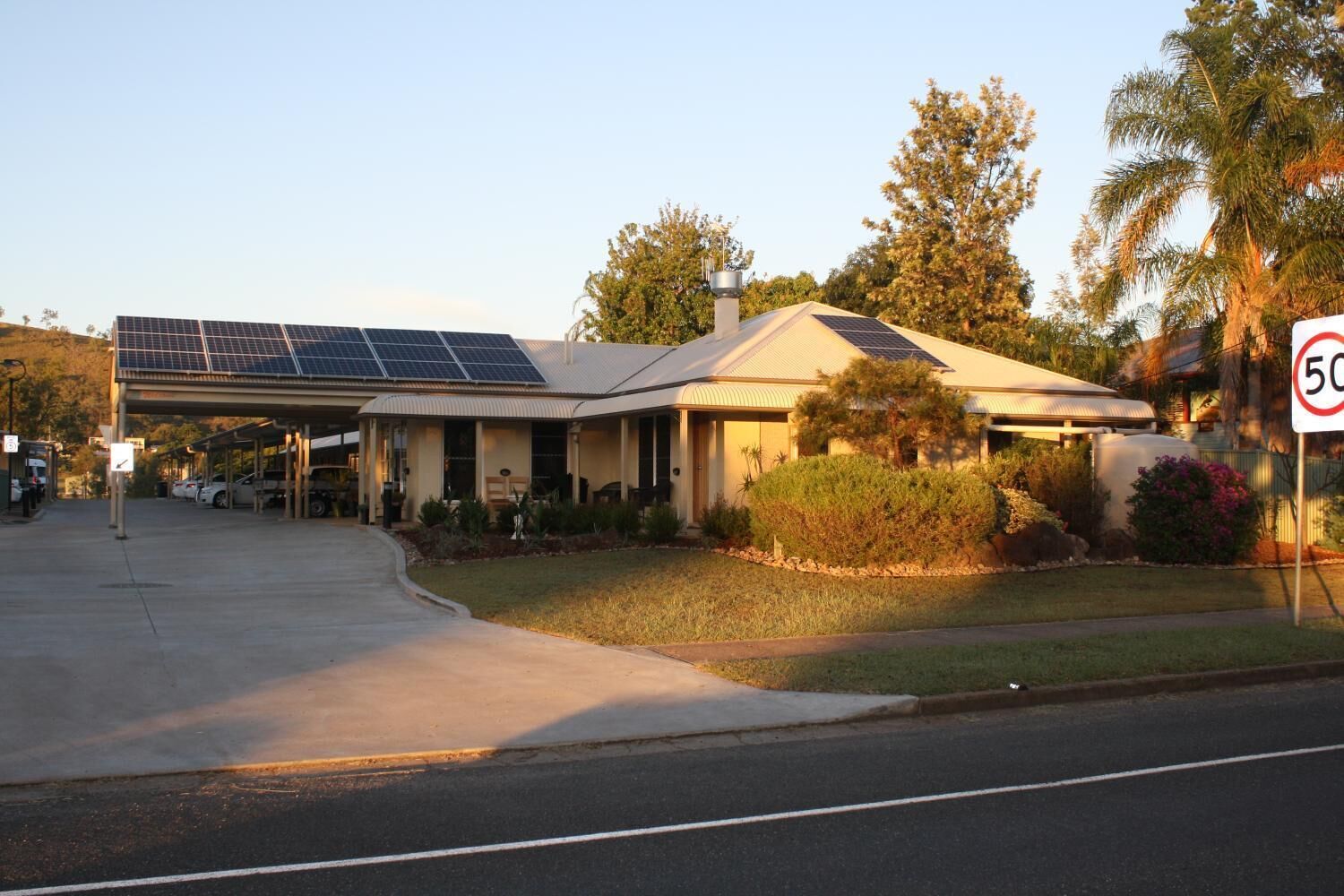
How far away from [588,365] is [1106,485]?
567 inches

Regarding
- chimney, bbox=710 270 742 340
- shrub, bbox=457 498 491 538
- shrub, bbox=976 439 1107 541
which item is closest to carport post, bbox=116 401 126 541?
shrub, bbox=457 498 491 538

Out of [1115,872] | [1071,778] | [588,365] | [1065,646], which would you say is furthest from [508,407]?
[1115,872]

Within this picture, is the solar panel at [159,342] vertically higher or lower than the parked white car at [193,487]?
higher

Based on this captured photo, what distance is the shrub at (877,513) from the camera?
703 inches

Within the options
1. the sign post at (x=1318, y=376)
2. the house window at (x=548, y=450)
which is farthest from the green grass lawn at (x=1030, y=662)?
the house window at (x=548, y=450)

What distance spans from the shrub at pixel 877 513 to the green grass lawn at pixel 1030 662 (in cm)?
545

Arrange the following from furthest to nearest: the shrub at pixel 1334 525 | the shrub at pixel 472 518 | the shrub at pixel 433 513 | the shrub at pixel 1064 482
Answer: the shrub at pixel 433 513 < the shrub at pixel 1334 525 < the shrub at pixel 1064 482 < the shrub at pixel 472 518

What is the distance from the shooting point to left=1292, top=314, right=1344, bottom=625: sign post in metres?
12.4

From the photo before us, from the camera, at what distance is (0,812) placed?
22.0ft

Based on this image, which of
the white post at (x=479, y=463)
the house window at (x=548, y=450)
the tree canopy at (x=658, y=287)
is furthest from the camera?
the tree canopy at (x=658, y=287)

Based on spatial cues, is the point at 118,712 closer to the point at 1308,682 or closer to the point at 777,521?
the point at 1308,682

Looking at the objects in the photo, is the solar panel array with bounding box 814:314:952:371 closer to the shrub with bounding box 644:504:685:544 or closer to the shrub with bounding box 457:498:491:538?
the shrub with bounding box 644:504:685:544

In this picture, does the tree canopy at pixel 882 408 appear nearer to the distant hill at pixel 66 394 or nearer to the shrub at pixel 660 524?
the shrub at pixel 660 524

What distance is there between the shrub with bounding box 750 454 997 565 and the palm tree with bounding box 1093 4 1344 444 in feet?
26.4
